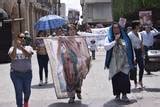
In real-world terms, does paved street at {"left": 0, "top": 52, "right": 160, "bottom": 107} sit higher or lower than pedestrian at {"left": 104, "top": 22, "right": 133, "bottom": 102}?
lower

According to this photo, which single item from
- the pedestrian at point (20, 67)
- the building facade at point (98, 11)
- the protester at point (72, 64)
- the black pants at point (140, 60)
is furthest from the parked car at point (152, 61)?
the building facade at point (98, 11)

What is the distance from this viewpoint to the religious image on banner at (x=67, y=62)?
43.2 ft

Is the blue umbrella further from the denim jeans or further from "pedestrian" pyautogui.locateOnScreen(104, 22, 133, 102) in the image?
the denim jeans

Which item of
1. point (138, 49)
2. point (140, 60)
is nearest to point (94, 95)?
point (140, 60)

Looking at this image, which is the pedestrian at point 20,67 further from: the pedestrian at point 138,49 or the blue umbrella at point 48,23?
the blue umbrella at point 48,23

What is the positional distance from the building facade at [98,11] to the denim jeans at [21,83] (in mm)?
81638

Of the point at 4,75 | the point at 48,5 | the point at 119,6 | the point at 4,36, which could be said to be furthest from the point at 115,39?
the point at 48,5

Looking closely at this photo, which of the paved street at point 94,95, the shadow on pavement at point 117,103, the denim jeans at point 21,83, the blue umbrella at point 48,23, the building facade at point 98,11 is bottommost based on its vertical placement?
the building facade at point 98,11

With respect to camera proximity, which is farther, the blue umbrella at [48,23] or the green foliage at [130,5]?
the green foliage at [130,5]

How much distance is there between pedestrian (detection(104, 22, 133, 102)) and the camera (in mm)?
13148

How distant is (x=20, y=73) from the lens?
1138 cm

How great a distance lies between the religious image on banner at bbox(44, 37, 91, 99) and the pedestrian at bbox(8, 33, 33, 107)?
173cm

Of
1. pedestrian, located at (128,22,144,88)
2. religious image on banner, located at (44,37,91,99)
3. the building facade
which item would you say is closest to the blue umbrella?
pedestrian, located at (128,22,144,88)

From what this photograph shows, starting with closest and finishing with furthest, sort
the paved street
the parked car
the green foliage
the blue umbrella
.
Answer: the paved street < the parked car < the blue umbrella < the green foliage
